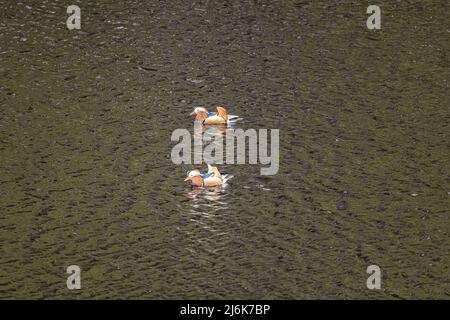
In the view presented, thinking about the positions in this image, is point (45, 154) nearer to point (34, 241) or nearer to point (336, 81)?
point (34, 241)

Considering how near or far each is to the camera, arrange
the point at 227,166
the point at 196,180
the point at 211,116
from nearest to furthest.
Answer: the point at 196,180
the point at 227,166
the point at 211,116

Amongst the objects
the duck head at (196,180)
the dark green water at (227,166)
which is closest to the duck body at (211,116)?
the dark green water at (227,166)

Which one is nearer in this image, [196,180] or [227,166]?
[196,180]

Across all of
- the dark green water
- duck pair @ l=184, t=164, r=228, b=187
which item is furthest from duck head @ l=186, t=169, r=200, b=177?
the dark green water

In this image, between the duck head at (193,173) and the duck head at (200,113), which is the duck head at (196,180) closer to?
the duck head at (193,173)

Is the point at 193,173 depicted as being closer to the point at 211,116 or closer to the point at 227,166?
the point at 227,166

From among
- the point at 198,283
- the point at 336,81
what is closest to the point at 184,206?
the point at 198,283

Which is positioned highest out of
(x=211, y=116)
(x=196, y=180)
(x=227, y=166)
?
(x=211, y=116)

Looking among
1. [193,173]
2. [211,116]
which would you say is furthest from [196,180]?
[211,116]
